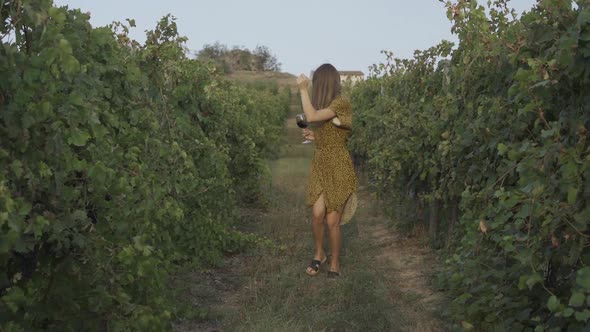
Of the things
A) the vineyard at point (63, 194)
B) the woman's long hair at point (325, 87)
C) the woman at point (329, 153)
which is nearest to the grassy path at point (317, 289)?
the woman at point (329, 153)

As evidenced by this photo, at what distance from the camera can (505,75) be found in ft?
14.8

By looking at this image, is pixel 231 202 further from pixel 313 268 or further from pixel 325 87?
pixel 325 87

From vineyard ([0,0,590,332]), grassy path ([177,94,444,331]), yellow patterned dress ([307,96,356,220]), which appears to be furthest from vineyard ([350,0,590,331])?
yellow patterned dress ([307,96,356,220])

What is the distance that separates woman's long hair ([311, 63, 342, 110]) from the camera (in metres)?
5.73

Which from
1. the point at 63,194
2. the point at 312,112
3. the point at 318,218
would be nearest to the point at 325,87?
the point at 312,112

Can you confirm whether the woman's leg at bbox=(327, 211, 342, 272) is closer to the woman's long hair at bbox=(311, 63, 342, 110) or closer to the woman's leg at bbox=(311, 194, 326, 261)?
the woman's leg at bbox=(311, 194, 326, 261)

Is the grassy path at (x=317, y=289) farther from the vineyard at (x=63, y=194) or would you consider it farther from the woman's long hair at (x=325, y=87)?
the vineyard at (x=63, y=194)

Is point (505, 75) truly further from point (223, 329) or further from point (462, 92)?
point (223, 329)

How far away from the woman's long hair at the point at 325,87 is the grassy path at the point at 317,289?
1.48m

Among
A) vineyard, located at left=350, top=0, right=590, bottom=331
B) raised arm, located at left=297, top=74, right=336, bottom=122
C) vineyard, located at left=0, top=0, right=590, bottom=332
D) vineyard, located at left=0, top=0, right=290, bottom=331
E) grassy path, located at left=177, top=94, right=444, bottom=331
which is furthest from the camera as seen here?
raised arm, located at left=297, top=74, right=336, bottom=122

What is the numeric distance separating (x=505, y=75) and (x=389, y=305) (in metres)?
1.84

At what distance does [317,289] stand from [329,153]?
116 cm

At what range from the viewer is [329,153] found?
19.0 ft

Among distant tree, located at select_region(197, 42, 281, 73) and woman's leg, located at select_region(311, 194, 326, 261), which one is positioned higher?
distant tree, located at select_region(197, 42, 281, 73)
